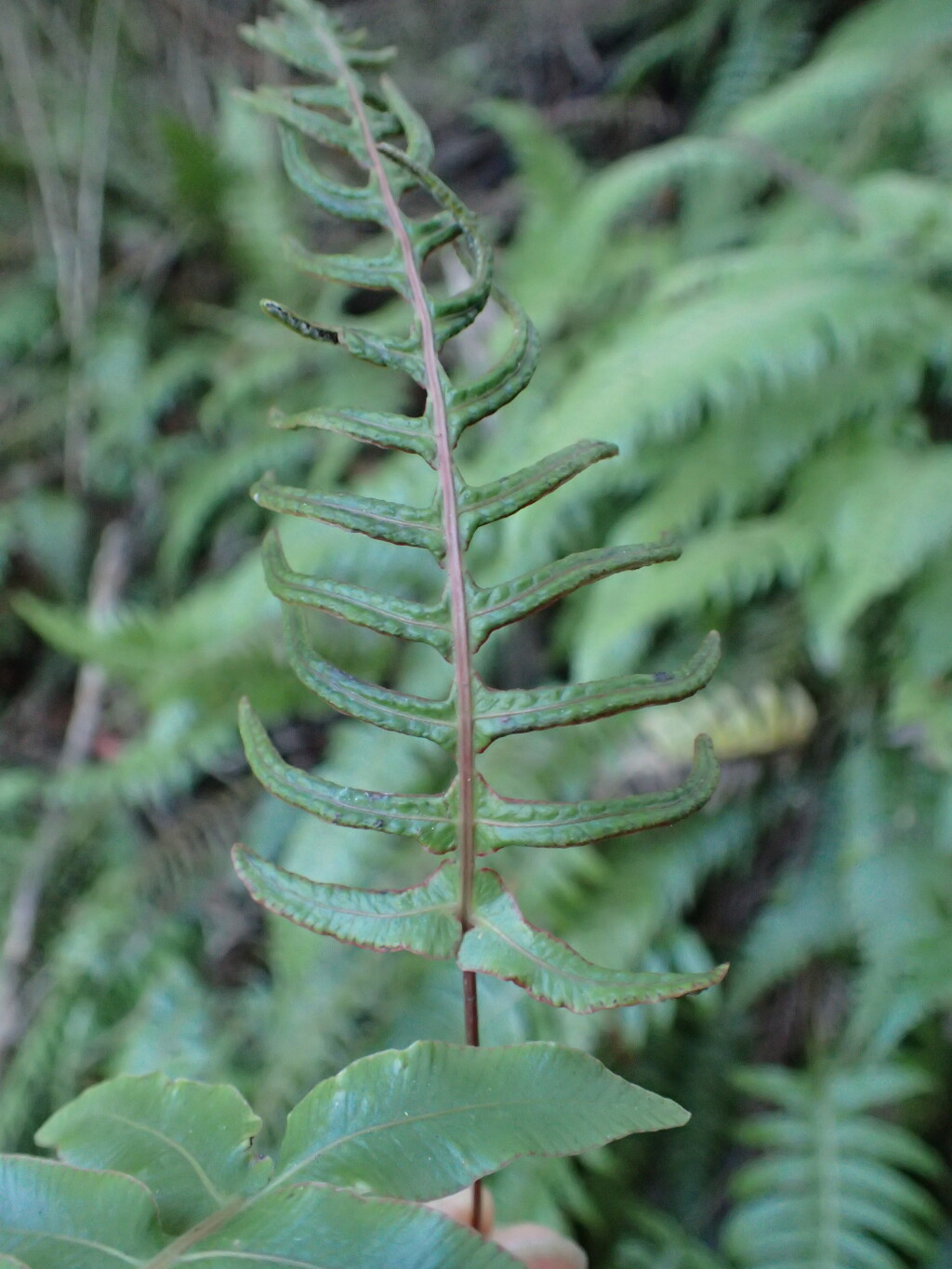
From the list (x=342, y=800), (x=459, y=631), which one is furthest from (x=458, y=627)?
(x=342, y=800)

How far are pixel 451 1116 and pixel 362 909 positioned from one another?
0.34 ft

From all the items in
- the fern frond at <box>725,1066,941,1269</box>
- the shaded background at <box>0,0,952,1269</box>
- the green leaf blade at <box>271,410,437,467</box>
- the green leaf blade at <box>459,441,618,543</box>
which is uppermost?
the green leaf blade at <box>271,410,437,467</box>

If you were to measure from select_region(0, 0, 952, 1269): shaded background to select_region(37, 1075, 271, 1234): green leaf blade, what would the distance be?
90cm

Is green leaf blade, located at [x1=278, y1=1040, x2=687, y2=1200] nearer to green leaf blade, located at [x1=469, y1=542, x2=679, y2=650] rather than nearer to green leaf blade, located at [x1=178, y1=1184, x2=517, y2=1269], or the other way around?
green leaf blade, located at [x1=178, y1=1184, x2=517, y2=1269]

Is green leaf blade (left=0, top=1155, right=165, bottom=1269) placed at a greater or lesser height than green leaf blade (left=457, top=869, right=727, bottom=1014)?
lesser

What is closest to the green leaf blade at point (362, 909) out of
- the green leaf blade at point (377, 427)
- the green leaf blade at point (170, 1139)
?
the green leaf blade at point (170, 1139)

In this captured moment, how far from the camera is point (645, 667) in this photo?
5.25 ft

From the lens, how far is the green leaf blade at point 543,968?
0.40 metres

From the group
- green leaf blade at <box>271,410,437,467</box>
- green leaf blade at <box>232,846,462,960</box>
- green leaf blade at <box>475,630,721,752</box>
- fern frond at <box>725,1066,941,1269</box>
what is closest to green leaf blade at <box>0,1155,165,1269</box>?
green leaf blade at <box>232,846,462,960</box>

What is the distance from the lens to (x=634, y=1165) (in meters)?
1.42

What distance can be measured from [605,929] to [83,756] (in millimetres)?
1270

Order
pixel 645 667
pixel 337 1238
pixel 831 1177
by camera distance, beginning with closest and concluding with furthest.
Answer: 1. pixel 337 1238
2. pixel 831 1177
3. pixel 645 667

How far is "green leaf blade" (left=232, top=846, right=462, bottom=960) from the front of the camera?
44cm

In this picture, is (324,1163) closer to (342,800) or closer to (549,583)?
(342,800)
